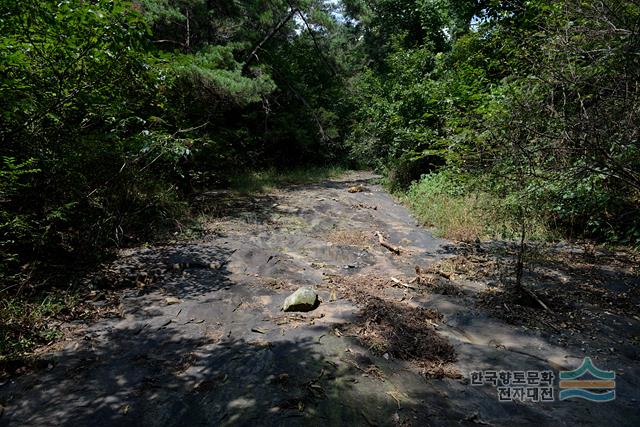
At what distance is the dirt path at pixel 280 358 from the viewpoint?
2.29 metres

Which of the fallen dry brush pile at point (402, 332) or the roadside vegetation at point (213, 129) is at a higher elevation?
the roadside vegetation at point (213, 129)

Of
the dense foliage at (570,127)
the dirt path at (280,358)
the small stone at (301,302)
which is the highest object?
the dense foliage at (570,127)

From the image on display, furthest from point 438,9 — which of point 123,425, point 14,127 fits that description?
point 123,425

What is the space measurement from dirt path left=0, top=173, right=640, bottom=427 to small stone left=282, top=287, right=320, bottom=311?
0.11 meters

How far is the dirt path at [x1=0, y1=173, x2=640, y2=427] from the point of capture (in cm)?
229

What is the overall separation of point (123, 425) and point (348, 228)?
16.9ft

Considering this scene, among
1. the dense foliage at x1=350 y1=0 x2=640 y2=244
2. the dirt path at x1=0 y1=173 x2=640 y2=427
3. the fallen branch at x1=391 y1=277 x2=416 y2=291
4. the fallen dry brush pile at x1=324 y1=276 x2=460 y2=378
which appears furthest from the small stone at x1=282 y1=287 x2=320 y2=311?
the dense foliage at x1=350 y1=0 x2=640 y2=244

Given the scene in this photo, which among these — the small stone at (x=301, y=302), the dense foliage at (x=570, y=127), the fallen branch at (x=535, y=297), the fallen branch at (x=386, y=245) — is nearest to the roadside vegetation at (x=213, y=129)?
the dense foliage at (x=570, y=127)

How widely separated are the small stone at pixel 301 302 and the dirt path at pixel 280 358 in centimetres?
11

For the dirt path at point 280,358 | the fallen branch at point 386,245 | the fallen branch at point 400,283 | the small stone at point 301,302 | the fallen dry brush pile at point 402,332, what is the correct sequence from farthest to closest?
the fallen branch at point 386,245 < the fallen branch at point 400,283 < the small stone at point 301,302 < the fallen dry brush pile at point 402,332 < the dirt path at point 280,358

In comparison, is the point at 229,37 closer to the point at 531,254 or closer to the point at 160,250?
the point at 160,250

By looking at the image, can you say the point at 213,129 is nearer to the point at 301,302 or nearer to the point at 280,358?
the point at 301,302

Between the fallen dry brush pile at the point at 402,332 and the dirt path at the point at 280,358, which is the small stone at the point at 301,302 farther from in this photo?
the fallen dry brush pile at the point at 402,332

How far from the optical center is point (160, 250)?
526cm
